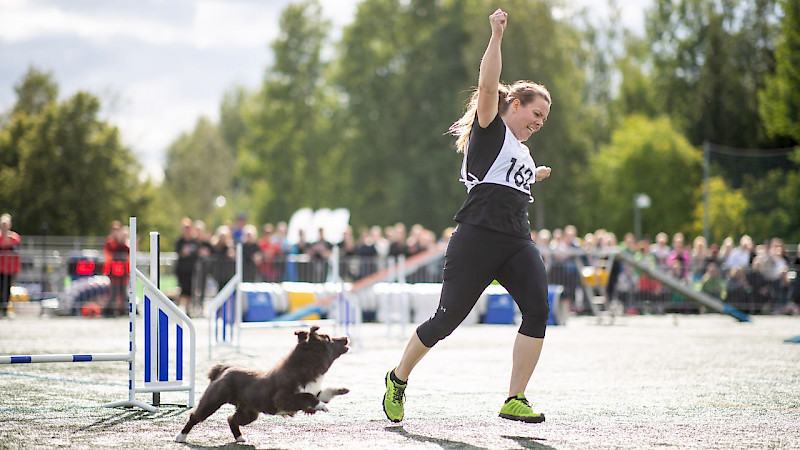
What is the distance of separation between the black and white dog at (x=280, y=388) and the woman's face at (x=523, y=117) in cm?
164

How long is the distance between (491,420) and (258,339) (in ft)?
30.0

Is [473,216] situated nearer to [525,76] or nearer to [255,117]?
[525,76]

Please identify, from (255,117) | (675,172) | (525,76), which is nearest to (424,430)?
(525,76)

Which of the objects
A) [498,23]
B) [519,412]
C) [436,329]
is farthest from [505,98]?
[519,412]

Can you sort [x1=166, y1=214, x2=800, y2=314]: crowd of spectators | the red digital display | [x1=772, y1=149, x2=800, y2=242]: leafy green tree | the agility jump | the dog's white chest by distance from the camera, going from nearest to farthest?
the dog's white chest, the agility jump, [x1=166, y1=214, x2=800, y2=314]: crowd of spectators, the red digital display, [x1=772, y1=149, x2=800, y2=242]: leafy green tree

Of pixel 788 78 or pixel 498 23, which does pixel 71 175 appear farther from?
pixel 498 23

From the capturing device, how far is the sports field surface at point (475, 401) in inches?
211

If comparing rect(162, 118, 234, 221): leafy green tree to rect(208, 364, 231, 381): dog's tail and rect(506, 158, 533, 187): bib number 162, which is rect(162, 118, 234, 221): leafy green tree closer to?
rect(208, 364, 231, 381): dog's tail

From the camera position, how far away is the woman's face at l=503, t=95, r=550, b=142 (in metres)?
5.92

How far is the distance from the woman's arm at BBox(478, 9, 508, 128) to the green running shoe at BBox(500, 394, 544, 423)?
5.21 feet

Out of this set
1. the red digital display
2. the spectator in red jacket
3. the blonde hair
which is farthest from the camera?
the red digital display

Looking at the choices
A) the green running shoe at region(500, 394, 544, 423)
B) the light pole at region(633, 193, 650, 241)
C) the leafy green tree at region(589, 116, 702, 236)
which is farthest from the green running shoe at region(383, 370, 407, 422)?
the leafy green tree at region(589, 116, 702, 236)

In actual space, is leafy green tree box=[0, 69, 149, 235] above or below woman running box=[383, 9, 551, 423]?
above

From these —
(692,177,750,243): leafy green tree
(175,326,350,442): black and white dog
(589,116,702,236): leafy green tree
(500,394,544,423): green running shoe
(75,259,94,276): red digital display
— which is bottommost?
(500,394,544,423): green running shoe
